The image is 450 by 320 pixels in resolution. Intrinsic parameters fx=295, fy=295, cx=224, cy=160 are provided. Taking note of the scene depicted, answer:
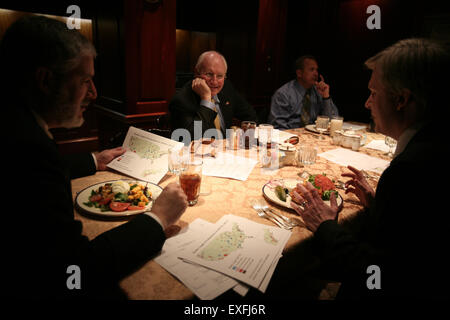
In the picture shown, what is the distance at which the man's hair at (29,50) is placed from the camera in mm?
890

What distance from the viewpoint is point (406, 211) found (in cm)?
96

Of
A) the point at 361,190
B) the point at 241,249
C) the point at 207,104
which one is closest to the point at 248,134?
the point at 207,104

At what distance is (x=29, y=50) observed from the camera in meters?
0.90

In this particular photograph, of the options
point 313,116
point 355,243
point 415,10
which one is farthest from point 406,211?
point 415,10

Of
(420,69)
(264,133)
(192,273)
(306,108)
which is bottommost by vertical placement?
(192,273)

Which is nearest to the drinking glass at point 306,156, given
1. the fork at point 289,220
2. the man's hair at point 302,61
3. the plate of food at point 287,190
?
the plate of food at point 287,190

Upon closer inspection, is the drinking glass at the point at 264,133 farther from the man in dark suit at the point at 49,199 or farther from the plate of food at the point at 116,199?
the man in dark suit at the point at 49,199

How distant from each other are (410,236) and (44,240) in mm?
1090

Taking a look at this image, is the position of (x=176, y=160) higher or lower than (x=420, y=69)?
lower

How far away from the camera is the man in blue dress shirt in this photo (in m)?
3.73

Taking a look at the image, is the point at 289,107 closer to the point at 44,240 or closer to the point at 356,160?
the point at 356,160

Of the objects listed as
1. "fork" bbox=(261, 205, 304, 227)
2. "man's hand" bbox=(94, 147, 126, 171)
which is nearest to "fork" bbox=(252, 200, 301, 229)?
"fork" bbox=(261, 205, 304, 227)
